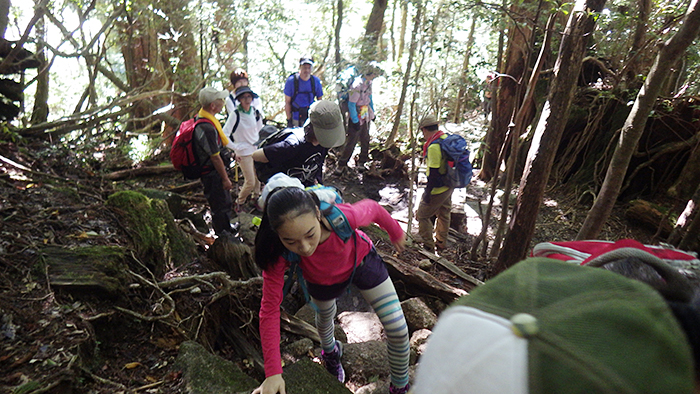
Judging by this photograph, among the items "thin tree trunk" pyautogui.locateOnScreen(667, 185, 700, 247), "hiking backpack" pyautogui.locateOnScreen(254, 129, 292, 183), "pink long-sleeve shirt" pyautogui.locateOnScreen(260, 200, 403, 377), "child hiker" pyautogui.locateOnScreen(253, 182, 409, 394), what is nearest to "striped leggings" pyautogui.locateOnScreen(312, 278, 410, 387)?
"child hiker" pyautogui.locateOnScreen(253, 182, 409, 394)

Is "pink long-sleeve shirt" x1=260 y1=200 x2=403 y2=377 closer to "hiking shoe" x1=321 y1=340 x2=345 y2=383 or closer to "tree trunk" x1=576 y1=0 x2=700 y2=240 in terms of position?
"hiking shoe" x1=321 y1=340 x2=345 y2=383

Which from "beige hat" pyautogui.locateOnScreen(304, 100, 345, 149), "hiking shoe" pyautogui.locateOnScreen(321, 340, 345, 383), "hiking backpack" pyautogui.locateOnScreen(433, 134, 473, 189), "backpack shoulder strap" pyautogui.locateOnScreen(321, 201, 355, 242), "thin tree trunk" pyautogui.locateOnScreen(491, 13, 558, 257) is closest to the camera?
"backpack shoulder strap" pyautogui.locateOnScreen(321, 201, 355, 242)

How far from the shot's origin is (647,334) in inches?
24.1

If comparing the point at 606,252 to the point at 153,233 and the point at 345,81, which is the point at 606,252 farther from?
the point at 345,81

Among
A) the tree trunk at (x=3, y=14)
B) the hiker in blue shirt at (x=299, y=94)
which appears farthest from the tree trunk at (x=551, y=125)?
the tree trunk at (x=3, y=14)

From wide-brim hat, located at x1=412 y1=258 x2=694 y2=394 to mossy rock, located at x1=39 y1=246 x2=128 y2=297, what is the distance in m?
2.77

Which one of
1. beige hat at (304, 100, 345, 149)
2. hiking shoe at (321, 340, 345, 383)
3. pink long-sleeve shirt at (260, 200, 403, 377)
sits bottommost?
hiking shoe at (321, 340, 345, 383)

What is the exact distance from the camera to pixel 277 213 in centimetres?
188

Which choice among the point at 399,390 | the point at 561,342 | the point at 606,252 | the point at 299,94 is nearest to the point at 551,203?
the point at 299,94

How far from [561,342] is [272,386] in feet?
5.36

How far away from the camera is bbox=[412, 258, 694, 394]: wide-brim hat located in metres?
0.59

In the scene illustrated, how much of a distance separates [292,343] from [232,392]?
1208mm

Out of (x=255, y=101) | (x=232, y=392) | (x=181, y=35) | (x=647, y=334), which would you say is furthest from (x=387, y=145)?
(x=647, y=334)

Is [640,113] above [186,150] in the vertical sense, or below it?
above
